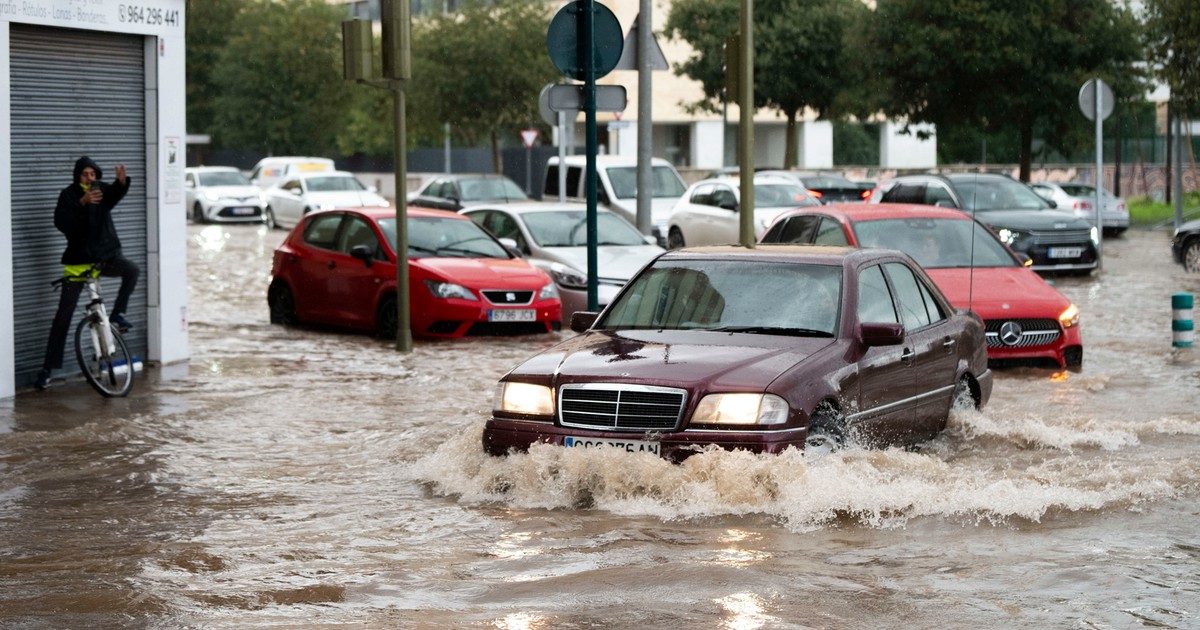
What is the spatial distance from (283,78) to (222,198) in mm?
27210

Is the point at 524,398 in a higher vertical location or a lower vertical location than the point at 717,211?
lower

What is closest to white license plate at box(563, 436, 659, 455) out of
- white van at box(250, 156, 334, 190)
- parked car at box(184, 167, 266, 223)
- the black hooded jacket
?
the black hooded jacket

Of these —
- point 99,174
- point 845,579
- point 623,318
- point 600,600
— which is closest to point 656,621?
point 600,600

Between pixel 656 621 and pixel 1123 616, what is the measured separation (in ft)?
5.56

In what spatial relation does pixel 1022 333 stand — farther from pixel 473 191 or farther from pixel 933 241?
pixel 473 191

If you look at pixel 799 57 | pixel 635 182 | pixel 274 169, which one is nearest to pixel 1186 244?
pixel 635 182

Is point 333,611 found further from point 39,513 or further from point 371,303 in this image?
point 371,303

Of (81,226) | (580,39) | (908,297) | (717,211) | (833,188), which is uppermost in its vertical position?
(580,39)

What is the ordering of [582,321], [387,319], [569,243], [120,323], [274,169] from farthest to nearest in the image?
[274,169], [569,243], [387,319], [120,323], [582,321]

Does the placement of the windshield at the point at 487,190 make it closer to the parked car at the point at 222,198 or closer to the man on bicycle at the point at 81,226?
the parked car at the point at 222,198

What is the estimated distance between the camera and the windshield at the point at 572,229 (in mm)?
20859

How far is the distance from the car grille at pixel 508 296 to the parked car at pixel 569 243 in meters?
0.79

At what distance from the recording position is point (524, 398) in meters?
9.19

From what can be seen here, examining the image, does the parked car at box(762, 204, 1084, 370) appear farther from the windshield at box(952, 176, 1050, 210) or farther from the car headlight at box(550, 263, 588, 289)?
the windshield at box(952, 176, 1050, 210)
